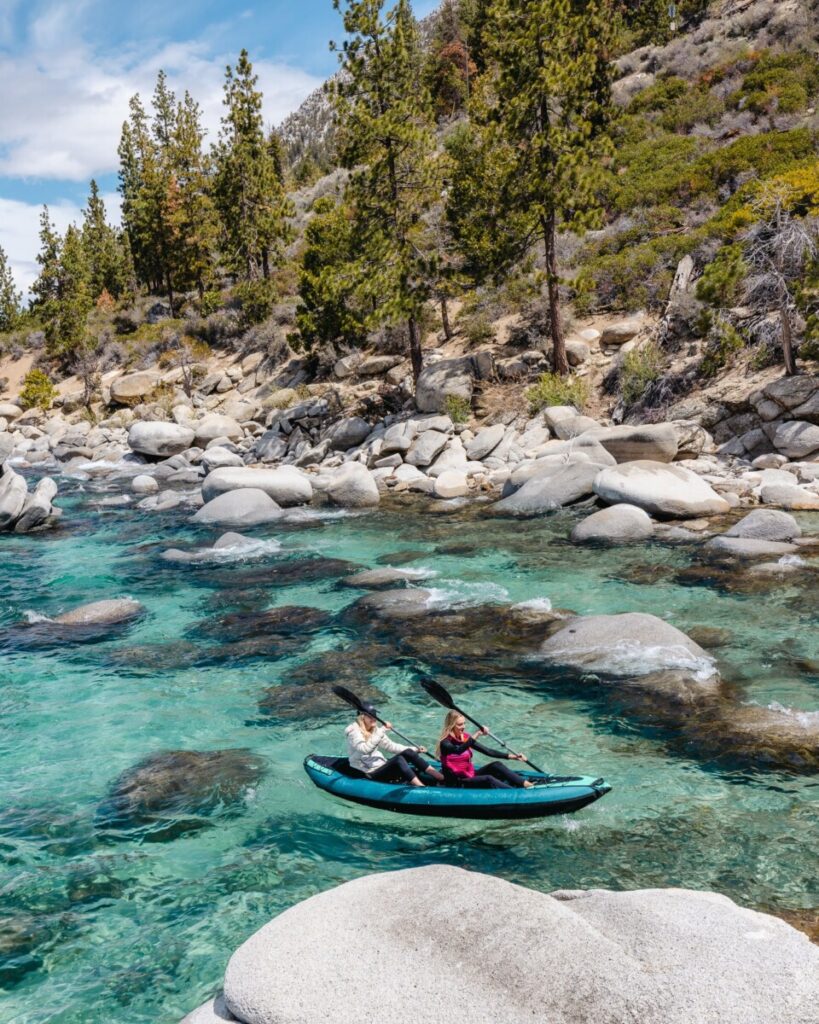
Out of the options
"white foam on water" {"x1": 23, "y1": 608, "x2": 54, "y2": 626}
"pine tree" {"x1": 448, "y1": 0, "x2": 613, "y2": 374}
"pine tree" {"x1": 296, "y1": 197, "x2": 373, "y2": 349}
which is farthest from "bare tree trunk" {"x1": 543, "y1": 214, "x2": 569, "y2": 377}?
"white foam on water" {"x1": 23, "y1": 608, "x2": 54, "y2": 626}

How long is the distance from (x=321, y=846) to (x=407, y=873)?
1587 mm

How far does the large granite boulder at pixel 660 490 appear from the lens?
14148mm

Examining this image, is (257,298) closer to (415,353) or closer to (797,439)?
(415,353)

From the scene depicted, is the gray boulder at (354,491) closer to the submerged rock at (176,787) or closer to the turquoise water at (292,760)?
the turquoise water at (292,760)

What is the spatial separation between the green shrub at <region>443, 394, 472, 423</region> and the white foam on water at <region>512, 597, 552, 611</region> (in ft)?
39.3

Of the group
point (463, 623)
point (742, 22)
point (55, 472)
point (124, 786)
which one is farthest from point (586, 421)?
point (742, 22)

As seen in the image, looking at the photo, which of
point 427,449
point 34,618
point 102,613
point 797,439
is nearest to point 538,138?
point 427,449

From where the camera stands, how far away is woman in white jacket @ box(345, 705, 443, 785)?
6281 millimetres

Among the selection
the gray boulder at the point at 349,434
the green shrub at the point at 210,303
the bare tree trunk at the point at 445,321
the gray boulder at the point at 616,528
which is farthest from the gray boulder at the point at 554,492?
the green shrub at the point at 210,303

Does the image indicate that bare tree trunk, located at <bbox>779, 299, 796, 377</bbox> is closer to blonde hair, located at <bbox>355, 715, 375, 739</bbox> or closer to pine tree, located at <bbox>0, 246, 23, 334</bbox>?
blonde hair, located at <bbox>355, 715, 375, 739</bbox>

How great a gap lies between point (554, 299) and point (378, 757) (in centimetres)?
1775

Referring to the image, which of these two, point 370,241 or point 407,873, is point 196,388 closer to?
point 370,241

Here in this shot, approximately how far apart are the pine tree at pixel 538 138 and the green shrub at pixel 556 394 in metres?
1.05

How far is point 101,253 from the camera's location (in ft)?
188
